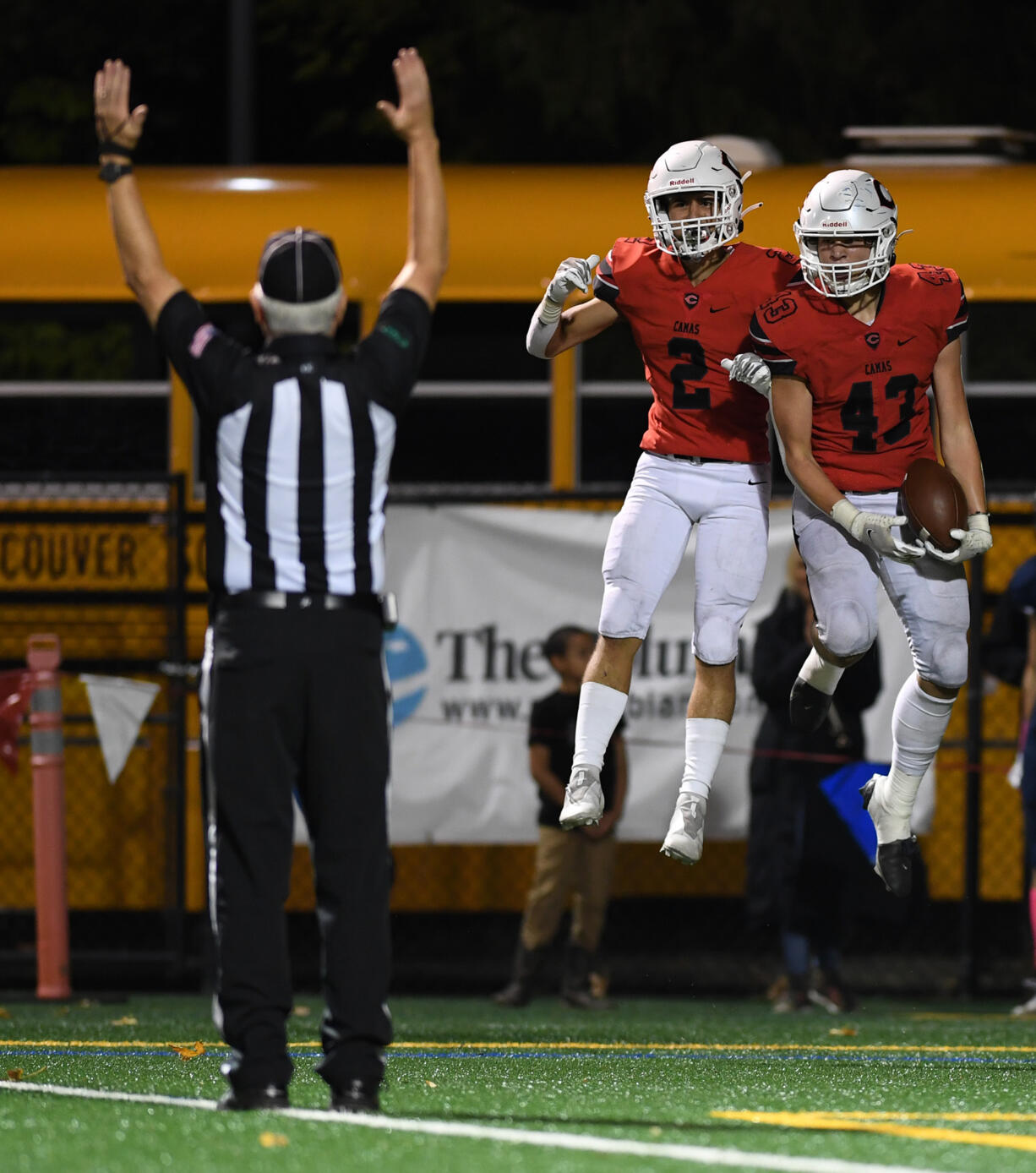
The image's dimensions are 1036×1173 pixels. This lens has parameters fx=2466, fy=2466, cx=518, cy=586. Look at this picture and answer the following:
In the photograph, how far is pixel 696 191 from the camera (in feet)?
24.5

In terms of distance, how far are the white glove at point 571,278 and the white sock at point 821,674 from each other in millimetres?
1435

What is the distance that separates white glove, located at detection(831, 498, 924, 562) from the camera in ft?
24.6

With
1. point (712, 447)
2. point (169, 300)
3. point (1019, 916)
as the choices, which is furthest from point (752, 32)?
point (169, 300)

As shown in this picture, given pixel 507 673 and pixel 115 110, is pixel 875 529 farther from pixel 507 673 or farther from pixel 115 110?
pixel 507 673

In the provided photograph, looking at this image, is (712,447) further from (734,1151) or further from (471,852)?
(471,852)

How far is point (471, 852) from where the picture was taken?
11.3 metres

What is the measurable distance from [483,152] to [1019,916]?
9.22 metres

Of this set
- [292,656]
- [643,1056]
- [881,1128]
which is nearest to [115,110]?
[292,656]

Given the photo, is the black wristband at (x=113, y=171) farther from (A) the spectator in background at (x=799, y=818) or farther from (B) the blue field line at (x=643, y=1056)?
(A) the spectator in background at (x=799, y=818)

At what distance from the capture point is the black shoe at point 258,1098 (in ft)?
19.0

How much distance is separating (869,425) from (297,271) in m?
2.47

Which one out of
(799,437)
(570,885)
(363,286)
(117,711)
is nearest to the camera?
(799,437)

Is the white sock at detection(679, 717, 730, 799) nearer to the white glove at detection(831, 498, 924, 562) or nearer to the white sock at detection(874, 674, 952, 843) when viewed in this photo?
the white sock at detection(874, 674, 952, 843)

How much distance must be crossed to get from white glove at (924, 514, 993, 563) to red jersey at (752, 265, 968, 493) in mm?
326
